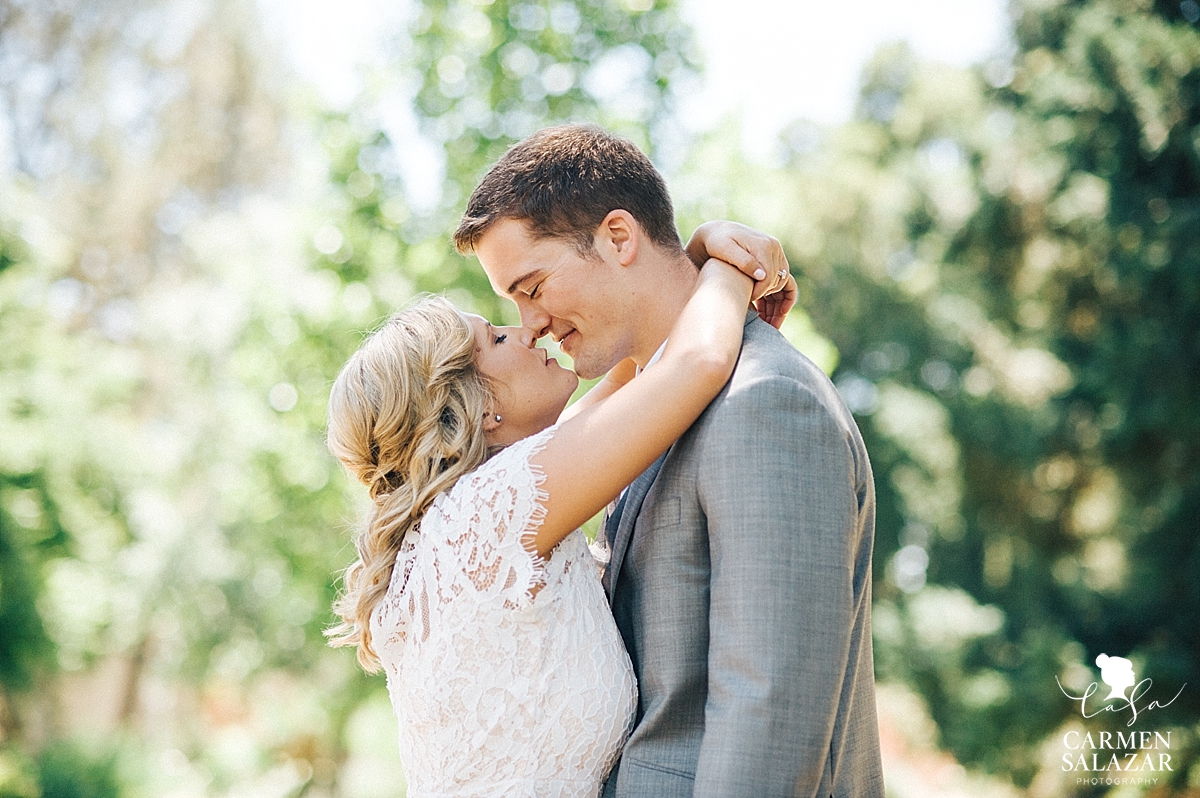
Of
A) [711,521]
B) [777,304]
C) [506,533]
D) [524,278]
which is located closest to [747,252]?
[777,304]

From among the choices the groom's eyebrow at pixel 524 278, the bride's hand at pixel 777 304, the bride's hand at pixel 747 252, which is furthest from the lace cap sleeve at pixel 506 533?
the bride's hand at pixel 777 304

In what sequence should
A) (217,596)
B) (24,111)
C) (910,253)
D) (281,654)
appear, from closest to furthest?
(281,654), (217,596), (910,253), (24,111)

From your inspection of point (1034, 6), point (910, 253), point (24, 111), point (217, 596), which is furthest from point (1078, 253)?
point (24, 111)

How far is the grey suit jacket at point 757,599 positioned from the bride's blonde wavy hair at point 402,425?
1.77ft

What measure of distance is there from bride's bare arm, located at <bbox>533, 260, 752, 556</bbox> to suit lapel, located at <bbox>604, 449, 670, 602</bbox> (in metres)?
0.14

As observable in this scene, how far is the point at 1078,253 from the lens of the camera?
12586 millimetres

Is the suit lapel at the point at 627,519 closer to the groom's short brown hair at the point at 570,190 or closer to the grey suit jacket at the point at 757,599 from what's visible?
the grey suit jacket at the point at 757,599

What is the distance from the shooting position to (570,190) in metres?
2.43

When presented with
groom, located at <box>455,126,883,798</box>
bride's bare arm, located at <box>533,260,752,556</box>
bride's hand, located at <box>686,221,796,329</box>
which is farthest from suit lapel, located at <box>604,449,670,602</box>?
bride's hand, located at <box>686,221,796,329</box>

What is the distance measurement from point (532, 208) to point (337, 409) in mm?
729

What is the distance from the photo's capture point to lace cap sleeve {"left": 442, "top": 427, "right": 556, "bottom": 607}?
209 cm

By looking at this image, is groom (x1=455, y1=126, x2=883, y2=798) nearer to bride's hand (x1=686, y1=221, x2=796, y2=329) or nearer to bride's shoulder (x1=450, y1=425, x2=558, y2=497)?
bride's hand (x1=686, y1=221, x2=796, y2=329)

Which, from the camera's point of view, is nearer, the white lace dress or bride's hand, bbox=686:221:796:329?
the white lace dress

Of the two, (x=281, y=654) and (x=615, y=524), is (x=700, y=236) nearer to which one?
(x=615, y=524)
